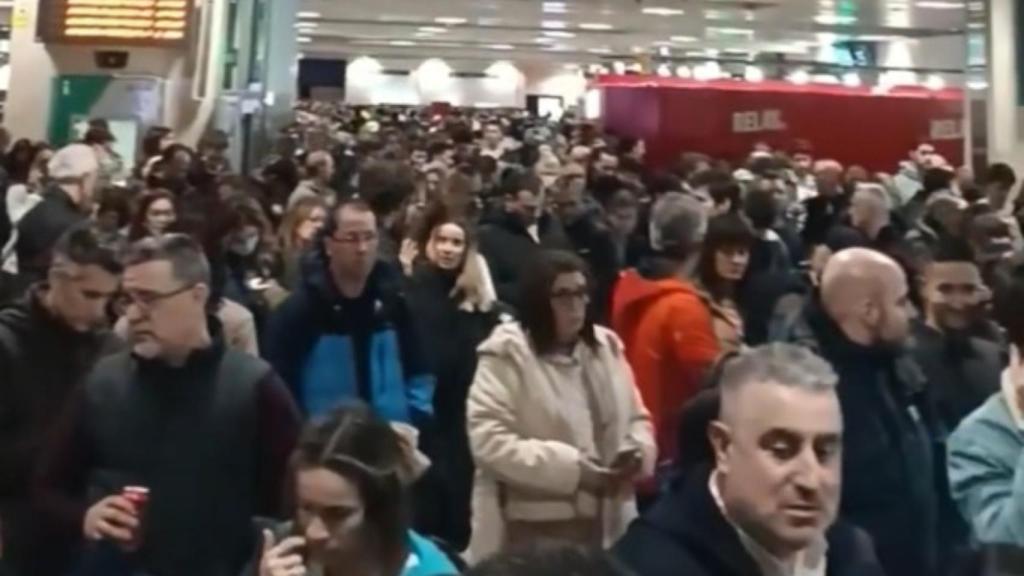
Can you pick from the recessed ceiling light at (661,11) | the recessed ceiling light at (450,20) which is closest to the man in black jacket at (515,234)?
the recessed ceiling light at (661,11)

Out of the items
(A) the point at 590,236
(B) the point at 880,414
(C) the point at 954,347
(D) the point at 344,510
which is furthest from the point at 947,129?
(D) the point at 344,510

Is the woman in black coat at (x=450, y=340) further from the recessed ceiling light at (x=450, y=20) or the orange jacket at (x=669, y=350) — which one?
the recessed ceiling light at (x=450, y=20)

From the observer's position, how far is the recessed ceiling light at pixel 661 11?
2609cm

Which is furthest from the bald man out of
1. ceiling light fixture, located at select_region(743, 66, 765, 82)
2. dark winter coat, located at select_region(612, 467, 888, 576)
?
ceiling light fixture, located at select_region(743, 66, 765, 82)

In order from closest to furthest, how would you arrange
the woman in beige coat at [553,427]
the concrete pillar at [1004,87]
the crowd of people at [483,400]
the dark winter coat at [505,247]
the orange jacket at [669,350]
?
the crowd of people at [483,400], the woman in beige coat at [553,427], the orange jacket at [669,350], the dark winter coat at [505,247], the concrete pillar at [1004,87]

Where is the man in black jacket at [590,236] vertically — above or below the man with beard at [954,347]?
above

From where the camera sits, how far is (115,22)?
569 inches

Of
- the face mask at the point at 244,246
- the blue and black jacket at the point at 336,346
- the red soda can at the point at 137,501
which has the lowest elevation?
the red soda can at the point at 137,501

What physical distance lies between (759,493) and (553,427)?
1.97 m

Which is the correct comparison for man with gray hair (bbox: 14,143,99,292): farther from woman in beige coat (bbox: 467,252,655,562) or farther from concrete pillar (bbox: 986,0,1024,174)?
concrete pillar (bbox: 986,0,1024,174)

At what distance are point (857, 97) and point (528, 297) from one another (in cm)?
1504

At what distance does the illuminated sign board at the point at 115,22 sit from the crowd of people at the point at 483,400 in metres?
7.29

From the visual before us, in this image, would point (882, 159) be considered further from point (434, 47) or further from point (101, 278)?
point (434, 47)

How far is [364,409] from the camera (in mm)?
2807
